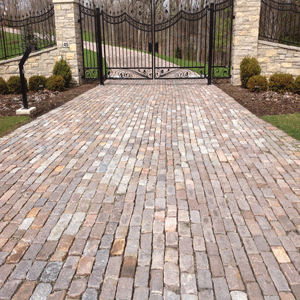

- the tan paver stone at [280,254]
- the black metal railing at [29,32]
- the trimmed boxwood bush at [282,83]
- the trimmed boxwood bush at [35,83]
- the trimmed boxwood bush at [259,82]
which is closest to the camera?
the tan paver stone at [280,254]

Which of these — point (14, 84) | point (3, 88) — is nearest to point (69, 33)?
point (14, 84)

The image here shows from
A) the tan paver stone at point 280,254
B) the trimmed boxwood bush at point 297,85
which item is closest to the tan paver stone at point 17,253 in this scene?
the tan paver stone at point 280,254

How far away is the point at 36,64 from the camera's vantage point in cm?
1236

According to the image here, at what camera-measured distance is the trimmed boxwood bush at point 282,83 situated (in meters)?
9.78

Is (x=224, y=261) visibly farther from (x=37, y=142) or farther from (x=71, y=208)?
(x=37, y=142)

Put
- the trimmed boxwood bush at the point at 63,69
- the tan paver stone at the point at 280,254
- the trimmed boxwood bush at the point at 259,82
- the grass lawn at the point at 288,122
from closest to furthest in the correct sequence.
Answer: the tan paver stone at the point at 280,254, the grass lawn at the point at 288,122, the trimmed boxwood bush at the point at 259,82, the trimmed boxwood bush at the point at 63,69

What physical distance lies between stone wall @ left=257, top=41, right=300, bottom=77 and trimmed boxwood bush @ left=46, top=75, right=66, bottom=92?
292 inches

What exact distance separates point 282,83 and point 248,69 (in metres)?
1.55

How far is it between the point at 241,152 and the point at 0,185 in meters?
3.65

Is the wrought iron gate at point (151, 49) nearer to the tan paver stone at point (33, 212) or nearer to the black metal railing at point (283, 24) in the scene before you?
the black metal railing at point (283, 24)

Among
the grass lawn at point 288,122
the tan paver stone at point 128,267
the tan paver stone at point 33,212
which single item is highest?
the grass lawn at point 288,122

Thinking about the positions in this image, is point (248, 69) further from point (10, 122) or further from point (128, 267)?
point (128, 267)

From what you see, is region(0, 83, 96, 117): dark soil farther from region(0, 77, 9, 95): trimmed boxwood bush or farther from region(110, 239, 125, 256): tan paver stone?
region(110, 239, 125, 256): tan paver stone

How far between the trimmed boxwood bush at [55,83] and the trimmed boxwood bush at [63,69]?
695mm
